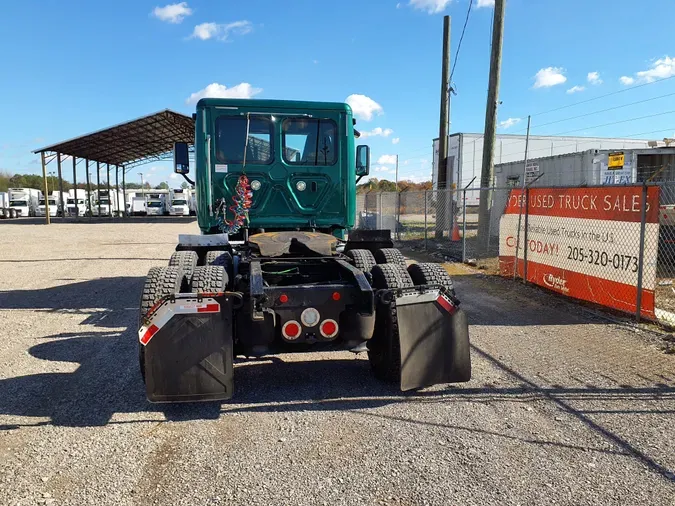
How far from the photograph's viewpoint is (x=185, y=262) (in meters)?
5.31

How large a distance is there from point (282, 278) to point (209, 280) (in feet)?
3.05

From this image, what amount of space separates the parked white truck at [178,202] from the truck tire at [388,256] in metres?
43.4

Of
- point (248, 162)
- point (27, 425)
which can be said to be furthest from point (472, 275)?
point (27, 425)

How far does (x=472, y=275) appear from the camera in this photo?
11.1 m

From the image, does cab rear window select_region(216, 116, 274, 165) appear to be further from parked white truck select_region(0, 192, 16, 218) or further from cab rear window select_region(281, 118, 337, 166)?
parked white truck select_region(0, 192, 16, 218)

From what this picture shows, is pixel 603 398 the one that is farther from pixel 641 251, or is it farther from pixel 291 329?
pixel 641 251

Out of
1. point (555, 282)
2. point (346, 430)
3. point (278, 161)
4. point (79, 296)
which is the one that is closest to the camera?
point (346, 430)

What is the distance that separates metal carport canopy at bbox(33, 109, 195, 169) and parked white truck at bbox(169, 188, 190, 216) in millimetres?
4317

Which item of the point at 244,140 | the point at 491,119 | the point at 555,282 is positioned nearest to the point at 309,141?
the point at 244,140

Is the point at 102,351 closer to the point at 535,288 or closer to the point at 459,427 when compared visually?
the point at 459,427

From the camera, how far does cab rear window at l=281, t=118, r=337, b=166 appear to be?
6.89 meters

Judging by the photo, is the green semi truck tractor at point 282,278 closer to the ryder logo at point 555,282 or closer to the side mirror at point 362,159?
the side mirror at point 362,159

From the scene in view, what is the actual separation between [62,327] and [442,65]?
14.9 meters

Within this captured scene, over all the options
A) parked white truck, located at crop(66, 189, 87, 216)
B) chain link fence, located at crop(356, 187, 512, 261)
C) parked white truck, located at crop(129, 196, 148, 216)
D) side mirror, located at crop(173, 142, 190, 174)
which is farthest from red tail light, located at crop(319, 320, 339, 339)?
parked white truck, located at crop(66, 189, 87, 216)
